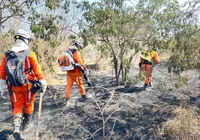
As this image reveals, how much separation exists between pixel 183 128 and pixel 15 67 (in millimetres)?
3561

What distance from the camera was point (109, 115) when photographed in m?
6.44

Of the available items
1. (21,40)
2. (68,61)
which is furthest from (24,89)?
(68,61)

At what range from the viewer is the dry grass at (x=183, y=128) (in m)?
5.50

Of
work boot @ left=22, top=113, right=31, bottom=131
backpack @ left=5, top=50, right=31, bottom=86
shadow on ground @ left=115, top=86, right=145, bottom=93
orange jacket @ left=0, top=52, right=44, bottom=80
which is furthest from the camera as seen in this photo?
shadow on ground @ left=115, top=86, right=145, bottom=93

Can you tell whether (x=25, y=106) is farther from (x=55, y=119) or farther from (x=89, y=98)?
(x=89, y=98)

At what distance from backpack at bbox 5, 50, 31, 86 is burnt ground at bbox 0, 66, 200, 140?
0.87 metres

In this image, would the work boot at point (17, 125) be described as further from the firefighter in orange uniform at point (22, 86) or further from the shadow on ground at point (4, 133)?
the shadow on ground at point (4, 133)

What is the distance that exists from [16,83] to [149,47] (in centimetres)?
399

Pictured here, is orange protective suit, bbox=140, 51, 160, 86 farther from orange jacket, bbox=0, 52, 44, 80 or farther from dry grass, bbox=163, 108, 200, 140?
orange jacket, bbox=0, 52, 44, 80

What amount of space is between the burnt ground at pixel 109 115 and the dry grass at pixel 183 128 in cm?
20

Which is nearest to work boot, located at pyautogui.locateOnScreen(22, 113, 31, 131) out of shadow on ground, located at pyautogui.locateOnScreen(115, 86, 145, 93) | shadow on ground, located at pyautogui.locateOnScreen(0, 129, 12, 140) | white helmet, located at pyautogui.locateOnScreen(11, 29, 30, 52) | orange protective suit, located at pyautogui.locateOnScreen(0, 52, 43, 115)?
orange protective suit, located at pyautogui.locateOnScreen(0, 52, 43, 115)

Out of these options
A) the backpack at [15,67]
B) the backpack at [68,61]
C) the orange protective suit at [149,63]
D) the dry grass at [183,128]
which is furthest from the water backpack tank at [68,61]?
the orange protective suit at [149,63]

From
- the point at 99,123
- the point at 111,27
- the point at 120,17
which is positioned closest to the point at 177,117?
the point at 99,123

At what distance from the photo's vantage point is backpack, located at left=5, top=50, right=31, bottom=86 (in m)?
4.39
